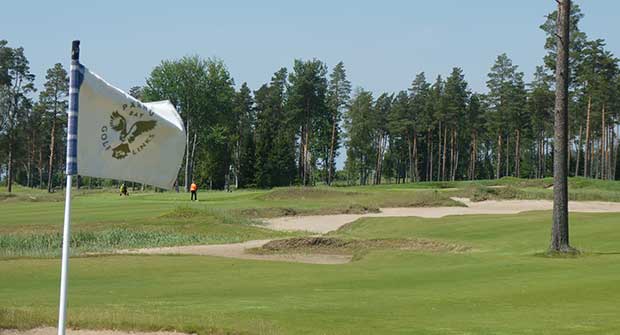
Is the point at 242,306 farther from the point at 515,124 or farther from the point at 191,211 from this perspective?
the point at 515,124

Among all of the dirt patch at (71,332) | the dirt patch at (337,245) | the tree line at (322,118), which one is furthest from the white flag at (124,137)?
the tree line at (322,118)

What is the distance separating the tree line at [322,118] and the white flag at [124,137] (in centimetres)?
8061

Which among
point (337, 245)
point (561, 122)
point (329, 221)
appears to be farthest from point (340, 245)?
point (329, 221)

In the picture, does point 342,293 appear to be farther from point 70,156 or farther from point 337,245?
point 337,245

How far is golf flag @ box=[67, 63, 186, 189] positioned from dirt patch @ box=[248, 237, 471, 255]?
22.7m

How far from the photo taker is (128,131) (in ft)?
26.7

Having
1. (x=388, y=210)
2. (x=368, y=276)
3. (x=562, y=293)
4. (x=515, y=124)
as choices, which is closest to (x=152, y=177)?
(x=562, y=293)

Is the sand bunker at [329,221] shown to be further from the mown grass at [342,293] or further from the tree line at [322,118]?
the tree line at [322,118]

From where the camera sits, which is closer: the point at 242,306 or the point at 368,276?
the point at 242,306

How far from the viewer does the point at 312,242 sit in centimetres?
3359

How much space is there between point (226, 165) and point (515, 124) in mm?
49266

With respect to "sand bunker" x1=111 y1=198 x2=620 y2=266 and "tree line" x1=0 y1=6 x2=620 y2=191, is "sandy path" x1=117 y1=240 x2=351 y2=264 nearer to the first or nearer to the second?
"sand bunker" x1=111 y1=198 x2=620 y2=266

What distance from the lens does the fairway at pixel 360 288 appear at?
1216 cm

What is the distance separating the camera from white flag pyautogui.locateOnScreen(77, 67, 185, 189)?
795 cm
